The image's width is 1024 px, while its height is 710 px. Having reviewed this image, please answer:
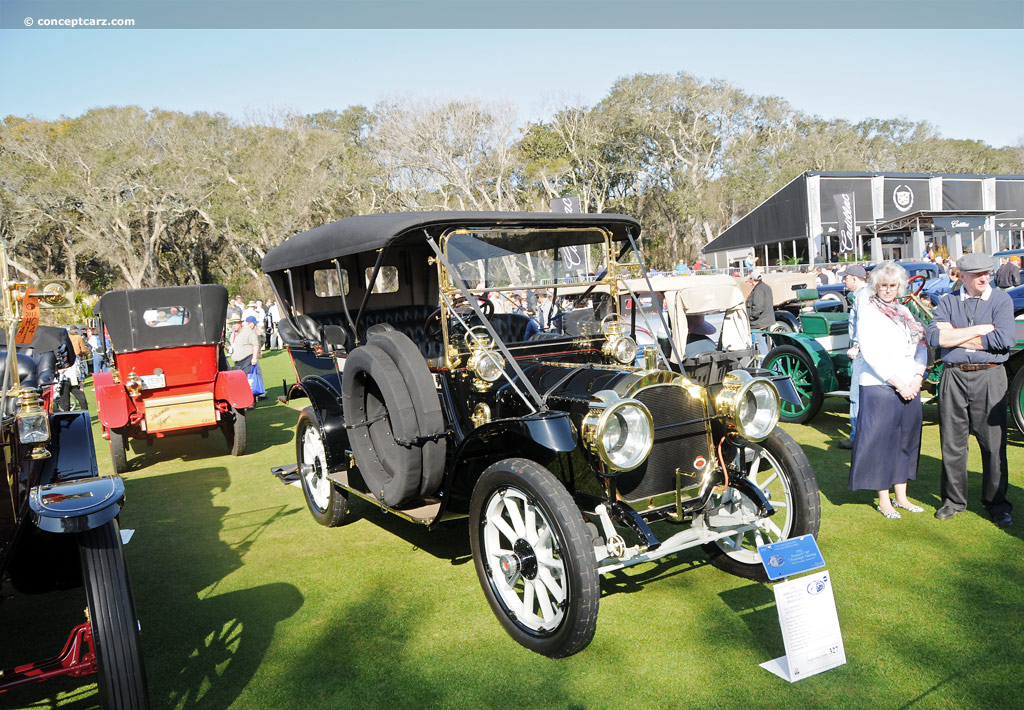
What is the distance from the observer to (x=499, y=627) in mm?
3596

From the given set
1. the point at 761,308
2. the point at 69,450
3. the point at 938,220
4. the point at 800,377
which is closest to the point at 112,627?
the point at 69,450

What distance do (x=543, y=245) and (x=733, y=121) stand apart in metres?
43.3

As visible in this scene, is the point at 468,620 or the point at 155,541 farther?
the point at 155,541

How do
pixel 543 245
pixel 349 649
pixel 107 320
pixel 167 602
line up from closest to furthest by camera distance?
1. pixel 349 649
2. pixel 167 602
3. pixel 543 245
4. pixel 107 320

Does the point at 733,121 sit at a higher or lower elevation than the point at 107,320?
higher

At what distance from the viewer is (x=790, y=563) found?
2.95 m

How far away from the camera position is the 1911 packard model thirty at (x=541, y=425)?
3.20 meters

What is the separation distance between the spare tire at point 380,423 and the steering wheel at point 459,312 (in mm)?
462

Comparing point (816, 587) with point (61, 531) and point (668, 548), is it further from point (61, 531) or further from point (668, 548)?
point (61, 531)

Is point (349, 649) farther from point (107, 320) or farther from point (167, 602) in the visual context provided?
point (107, 320)

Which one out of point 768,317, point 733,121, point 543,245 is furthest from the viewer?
point 733,121

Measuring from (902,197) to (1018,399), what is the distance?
109 feet

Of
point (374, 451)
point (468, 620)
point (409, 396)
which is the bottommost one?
point (468, 620)

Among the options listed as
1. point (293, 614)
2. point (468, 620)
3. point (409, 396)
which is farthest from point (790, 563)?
point (293, 614)
